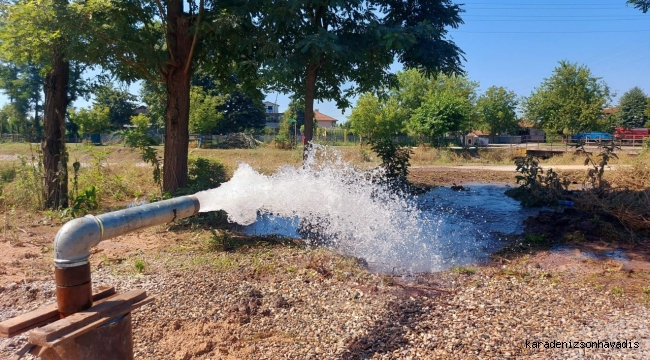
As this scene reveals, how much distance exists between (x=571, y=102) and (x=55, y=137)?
41.2 metres

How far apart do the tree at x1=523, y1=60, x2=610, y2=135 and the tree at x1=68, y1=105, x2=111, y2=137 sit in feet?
144

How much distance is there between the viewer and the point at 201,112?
3634 centimetres

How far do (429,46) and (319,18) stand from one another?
2.99m

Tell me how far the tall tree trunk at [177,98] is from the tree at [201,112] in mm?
26603

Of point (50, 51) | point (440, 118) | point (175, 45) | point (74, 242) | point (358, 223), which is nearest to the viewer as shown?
point (74, 242)

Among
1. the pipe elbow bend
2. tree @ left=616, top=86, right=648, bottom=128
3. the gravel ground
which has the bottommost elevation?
the gravel ground

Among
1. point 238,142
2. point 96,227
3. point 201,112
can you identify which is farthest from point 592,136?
point 96,227

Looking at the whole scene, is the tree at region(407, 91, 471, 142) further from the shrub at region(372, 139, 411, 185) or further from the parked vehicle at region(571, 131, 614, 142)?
the shrub at region(372, 139, 411, 185)

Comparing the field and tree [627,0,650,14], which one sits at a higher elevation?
tree [627,0,650,14]

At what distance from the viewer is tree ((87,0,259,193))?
8453mm

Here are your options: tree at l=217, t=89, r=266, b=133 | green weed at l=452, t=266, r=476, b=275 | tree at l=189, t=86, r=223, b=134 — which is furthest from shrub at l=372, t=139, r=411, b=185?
tree at l=217, t=89, r=266, b=133

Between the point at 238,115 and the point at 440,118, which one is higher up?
the point at 238,115

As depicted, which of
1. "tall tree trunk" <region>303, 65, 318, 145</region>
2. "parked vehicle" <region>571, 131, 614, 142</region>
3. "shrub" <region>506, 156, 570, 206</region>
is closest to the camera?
"shrub" <region>506, 156, 570, 206</region>

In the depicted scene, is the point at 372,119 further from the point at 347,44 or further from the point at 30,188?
the point at 30,188
